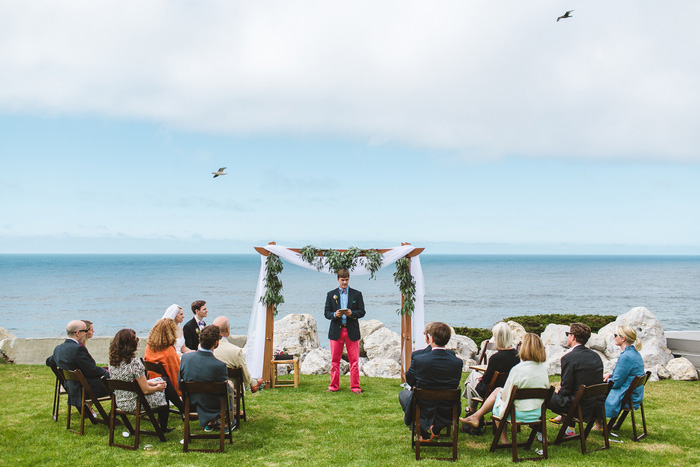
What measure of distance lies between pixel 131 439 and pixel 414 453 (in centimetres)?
305

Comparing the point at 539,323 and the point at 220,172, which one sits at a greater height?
the point at 220,172

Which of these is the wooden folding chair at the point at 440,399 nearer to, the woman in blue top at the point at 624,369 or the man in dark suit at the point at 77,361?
the woman in blue top at the point at 624,369

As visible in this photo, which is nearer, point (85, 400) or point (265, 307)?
point (85, 400)

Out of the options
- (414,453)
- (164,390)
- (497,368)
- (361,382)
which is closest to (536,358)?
(497,368)

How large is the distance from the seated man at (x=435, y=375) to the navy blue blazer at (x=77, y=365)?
139 inches

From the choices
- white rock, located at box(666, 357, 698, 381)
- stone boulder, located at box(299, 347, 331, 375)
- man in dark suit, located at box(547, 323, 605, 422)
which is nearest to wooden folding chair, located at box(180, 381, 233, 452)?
man in dark suit, located at box(547, 323, 605, 422)

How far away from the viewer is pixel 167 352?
6.40m

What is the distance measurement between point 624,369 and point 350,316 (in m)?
4.10

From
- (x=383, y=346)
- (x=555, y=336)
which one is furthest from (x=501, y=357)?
(x=555, y=336)

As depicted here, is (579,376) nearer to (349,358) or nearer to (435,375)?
(435,375)

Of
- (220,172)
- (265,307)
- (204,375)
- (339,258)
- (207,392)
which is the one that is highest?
(220,172)

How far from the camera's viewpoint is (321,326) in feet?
77.4

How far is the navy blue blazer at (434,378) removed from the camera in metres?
5.36

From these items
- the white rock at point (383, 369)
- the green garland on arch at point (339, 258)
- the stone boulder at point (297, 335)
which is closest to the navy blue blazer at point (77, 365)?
the green garland on arch at point (339, 258)
